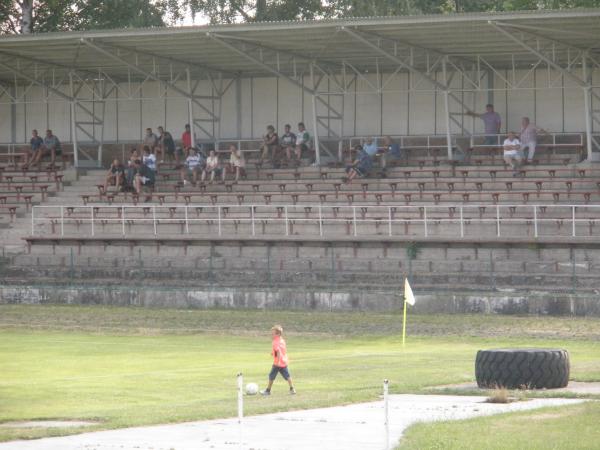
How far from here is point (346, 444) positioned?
16.0 meters

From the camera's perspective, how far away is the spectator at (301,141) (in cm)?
4783

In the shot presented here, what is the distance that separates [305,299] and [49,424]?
1885 centimetres

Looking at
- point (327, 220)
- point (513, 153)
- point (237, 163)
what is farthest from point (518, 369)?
point (237, 163)

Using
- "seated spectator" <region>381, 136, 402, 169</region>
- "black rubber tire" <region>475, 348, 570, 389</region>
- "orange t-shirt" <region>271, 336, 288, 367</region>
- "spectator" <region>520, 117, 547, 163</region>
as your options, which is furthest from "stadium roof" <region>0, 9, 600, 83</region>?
"orange t-shirt" <region>271, 336, 288, 367</region>

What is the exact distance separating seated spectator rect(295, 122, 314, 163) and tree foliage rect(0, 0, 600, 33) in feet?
32.5

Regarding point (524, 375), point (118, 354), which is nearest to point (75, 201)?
point (118, 354)

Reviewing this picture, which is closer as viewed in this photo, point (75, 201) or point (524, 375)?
point (524, 375)

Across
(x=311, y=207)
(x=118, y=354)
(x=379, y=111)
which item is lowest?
(x=118, y=354)

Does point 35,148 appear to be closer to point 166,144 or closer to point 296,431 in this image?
point 166,144

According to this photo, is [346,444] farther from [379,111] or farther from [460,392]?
[379,111]

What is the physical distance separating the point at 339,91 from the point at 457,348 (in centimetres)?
2203

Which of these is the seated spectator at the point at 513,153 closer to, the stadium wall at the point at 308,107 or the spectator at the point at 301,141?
the stadium wall at the point at 308,107

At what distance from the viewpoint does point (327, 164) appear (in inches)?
1881

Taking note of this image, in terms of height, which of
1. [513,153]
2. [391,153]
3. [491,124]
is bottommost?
[513,153]
